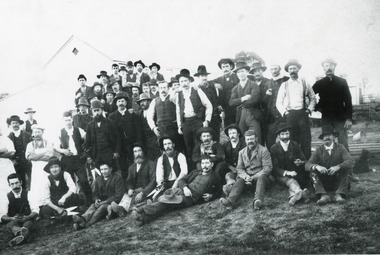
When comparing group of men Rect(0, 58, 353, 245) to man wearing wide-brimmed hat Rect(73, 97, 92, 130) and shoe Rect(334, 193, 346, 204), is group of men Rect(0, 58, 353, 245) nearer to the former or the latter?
shoe Rect(334, 193, 346, 204)

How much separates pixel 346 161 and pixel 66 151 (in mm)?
4620

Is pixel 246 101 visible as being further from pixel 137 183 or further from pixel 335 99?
pixel 137 183

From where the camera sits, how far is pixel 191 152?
6266 mm

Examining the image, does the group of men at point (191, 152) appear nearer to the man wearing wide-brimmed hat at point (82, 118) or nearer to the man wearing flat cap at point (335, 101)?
the man wearing flat cap at point (335, 101)

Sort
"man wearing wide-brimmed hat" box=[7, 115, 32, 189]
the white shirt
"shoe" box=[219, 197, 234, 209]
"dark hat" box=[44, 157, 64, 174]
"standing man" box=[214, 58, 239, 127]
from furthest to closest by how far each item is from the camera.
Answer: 1. "man wearing wide-brimmed hat" box=[7, 115, 32, 189]
2. "standing man" box=[214, 58, 239, 127]
3. "dark hat" box=[44, 157, 64, 174]
4. the white shirt
5. "shoe" box=[219, 197, 234, 209]

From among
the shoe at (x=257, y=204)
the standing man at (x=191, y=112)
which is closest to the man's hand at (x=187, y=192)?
the standing man at (x=191, y=112)

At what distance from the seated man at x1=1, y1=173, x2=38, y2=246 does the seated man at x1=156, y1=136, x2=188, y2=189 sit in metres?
2.05

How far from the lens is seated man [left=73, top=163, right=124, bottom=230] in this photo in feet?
19.0

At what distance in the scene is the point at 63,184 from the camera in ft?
→ 20.6

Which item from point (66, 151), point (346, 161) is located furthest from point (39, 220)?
point (346, 161)

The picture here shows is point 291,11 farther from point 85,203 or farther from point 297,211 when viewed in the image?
point 85,203

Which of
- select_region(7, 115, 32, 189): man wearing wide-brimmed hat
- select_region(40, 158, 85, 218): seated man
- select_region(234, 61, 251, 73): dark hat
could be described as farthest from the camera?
select_region(7, 115, 32, 189): man wearing wide-brimmed hat

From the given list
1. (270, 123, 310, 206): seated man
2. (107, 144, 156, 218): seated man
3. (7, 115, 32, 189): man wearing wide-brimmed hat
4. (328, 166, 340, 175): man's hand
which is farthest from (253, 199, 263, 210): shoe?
(7, 115, 32, 189): man wearing wide-brimmed hat

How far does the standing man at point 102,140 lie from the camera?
6539mm
